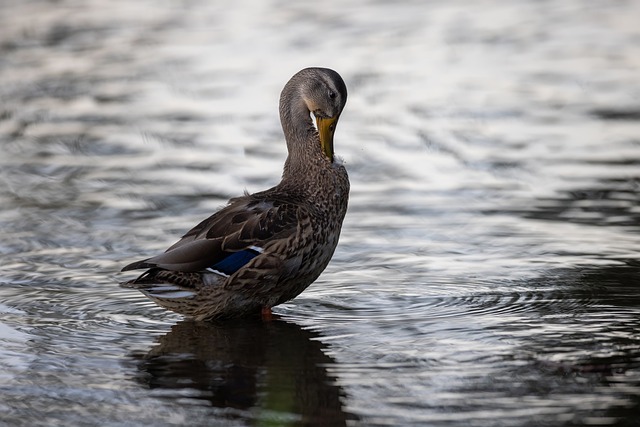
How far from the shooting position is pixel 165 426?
217 inches

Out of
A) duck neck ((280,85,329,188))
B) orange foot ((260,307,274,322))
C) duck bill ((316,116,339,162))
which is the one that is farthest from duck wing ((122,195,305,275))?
duck bill ((316,116,339,162))

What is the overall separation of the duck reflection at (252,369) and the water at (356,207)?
0.02 meters

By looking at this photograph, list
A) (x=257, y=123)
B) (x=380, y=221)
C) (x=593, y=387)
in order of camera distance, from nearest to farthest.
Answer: (x=593, y=387), (x=380, y=221), (x=257, y=123)

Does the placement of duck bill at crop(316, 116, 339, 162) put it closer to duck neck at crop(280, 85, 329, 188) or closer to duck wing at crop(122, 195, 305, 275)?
duck neck at crop(280, 85, 329, 188)

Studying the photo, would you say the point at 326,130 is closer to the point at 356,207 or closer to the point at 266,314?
the point at 266,314

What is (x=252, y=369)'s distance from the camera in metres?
6.49

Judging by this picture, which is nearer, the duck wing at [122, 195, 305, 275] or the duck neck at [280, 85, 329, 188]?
the duck wing at [122, 195, 305, 275]

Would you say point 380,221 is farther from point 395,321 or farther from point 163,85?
point 163,85

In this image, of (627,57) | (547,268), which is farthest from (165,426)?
(627,57)

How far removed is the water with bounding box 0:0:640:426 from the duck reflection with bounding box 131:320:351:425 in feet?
0.06

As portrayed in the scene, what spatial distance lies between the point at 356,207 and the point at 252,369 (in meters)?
3.11

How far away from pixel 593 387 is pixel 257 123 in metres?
6.41

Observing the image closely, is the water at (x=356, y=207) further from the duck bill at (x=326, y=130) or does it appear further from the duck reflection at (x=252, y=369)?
the duck bill at (x=326, y=130)

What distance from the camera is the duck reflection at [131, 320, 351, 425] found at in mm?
5828
